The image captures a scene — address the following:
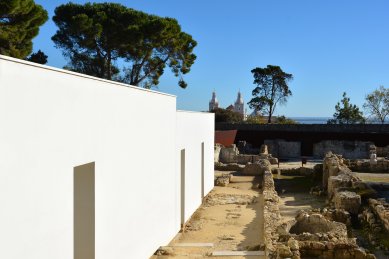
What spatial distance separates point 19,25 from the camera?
21938mm

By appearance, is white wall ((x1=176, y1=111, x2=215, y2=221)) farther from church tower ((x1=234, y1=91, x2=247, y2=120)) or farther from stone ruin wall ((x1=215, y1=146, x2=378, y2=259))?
church tower ((x1=234, y1=91, x2=247, y2=120))

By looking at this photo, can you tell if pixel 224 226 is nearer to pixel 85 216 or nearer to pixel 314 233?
pixel 314 233

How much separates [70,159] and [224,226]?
846 centimetres

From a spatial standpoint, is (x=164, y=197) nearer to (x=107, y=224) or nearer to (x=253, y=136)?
(x=107, y=224)

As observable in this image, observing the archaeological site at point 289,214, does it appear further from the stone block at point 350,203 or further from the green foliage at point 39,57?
the green foliage at point 39,57

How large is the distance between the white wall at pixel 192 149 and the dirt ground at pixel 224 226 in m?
0.60

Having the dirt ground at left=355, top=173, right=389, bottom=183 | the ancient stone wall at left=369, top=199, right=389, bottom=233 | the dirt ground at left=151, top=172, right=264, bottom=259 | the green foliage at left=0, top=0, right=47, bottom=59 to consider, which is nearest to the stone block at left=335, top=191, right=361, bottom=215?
the ancient stone wall at left=369, top=199, right=389, bottom=233

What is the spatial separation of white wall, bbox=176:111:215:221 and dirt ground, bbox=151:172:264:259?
0.60 meters

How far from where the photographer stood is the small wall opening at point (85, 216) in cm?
725

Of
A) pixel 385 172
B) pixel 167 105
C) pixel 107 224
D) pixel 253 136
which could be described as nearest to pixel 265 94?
pixel 253 136

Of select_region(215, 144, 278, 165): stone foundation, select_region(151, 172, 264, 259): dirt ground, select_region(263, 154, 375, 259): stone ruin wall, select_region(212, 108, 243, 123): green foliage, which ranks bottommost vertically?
select_region(151, 172, 264, 259): dirt ground

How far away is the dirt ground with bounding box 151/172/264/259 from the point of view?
439 inches

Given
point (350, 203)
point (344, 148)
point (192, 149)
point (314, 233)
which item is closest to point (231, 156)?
point (344, 148)

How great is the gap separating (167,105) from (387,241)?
721 centimetres
